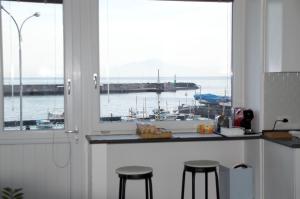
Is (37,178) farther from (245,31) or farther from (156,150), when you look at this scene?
(245,31)

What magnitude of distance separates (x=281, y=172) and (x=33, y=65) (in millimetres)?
2300

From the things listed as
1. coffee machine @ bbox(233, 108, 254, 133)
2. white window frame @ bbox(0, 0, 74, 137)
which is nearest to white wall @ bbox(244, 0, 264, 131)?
coffee machine @ bbox(233, 108, 254, 133)

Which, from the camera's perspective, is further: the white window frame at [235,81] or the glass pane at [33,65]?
the white window frame at [235,81]

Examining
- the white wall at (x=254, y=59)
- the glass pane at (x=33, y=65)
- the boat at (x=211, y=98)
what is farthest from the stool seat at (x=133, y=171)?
the white wall at (x=254, y=59)

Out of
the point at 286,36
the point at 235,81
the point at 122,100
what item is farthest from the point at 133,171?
the point at 286,36

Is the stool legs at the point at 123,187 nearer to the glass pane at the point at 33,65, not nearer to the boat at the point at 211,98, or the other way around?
the glass pane at the point at 33,65

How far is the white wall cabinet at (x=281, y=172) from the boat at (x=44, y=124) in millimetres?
1914

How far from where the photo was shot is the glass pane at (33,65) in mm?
3775

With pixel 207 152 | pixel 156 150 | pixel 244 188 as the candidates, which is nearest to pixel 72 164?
pixel 156 150

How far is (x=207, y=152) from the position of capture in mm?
4117

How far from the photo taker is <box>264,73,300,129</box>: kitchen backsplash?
3.92m

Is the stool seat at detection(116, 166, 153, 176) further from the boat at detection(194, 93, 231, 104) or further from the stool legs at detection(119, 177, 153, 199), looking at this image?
the boat at detection(194, 93, 231, 104)

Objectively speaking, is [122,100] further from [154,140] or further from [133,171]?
[133,171]

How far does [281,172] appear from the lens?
3.53 meters
